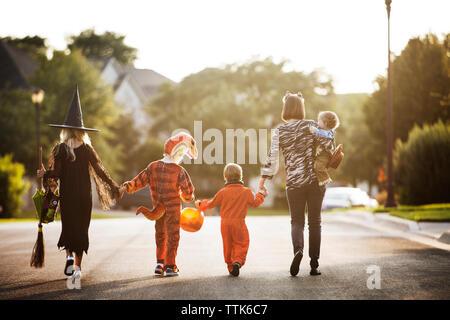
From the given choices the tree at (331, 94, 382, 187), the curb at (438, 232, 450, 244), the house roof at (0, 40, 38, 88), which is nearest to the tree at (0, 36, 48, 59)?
the house roof at (0, 40, 38, 88)

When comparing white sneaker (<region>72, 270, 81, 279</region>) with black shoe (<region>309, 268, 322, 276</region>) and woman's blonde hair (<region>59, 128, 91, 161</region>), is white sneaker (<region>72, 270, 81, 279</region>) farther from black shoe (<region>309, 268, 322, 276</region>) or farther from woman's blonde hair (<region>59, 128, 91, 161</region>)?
black shoe (<region>309, 268, 322, 276</region>)

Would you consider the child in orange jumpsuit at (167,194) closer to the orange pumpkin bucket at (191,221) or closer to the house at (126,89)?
the orange pumpkin bucket at (191,221)

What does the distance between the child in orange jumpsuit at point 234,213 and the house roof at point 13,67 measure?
3634 cm

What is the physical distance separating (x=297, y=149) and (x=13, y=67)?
130 ft

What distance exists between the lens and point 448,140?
2242 centimetres

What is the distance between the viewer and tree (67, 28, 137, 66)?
70.1 metres

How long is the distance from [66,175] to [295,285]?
278 centimetres

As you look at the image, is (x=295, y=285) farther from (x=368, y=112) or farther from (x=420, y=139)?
(x=368, y=112)

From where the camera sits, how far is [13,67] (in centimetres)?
4441

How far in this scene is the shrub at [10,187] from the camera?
2608 centimetres

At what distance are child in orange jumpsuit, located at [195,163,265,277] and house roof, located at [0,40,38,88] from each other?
3634cm

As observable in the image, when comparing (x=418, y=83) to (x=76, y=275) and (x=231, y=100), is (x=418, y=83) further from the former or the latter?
(x=76, y=275)
